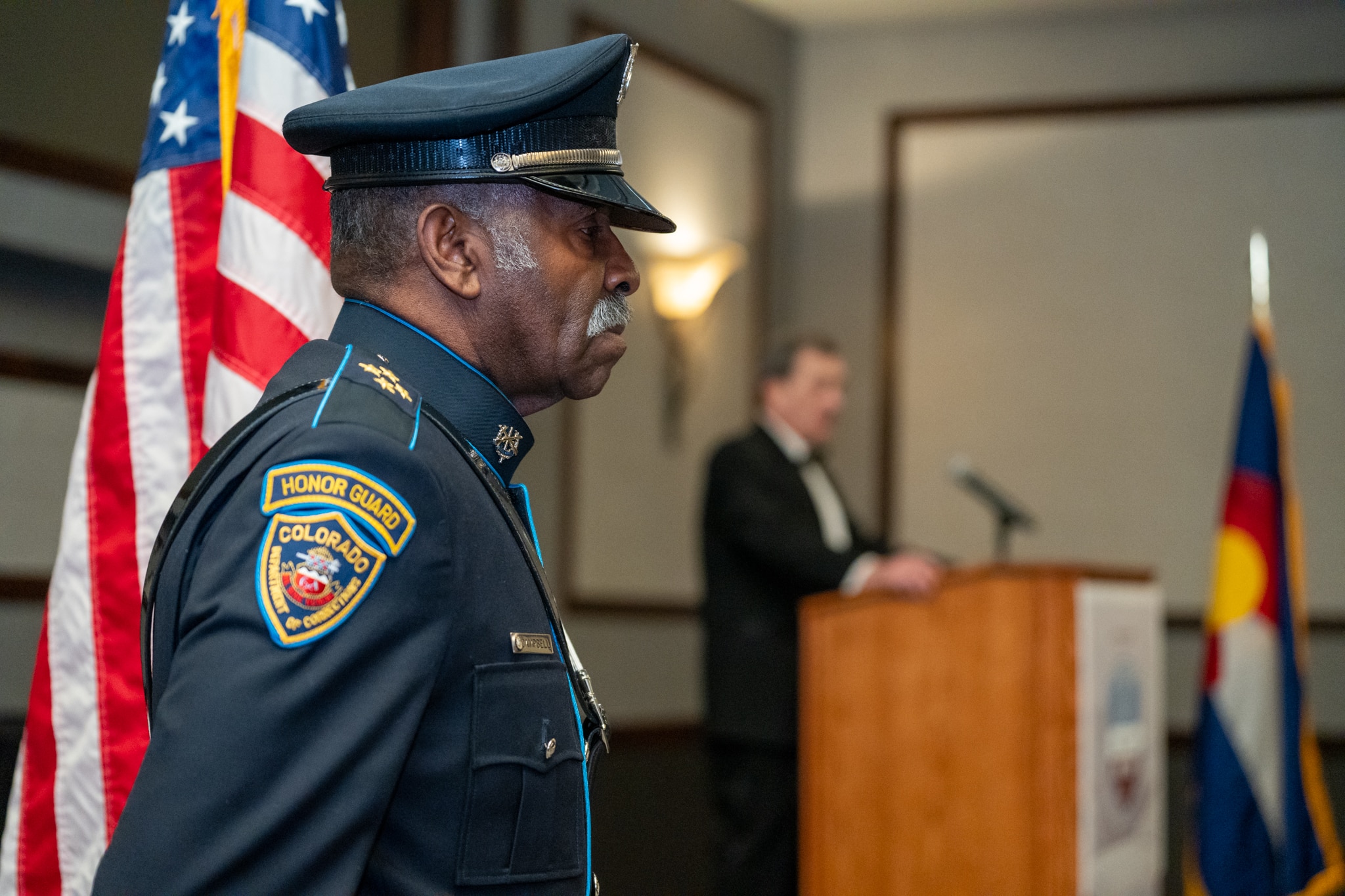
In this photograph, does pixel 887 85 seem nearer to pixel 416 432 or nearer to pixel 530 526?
pixel 530 526

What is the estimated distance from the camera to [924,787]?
2.86 m

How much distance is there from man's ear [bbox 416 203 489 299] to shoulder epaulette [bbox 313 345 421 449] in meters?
0.07

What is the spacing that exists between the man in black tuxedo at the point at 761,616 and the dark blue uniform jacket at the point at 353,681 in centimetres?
216

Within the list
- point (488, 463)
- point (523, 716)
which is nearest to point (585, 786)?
point (523, 716)

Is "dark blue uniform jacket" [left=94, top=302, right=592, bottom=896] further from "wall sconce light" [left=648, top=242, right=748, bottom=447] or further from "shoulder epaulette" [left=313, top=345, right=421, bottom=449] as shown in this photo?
"wall sconce light" [left=648, top=242, right=748, bottom=447]

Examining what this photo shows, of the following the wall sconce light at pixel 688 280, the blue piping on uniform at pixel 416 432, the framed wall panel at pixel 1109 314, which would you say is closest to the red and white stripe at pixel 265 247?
the blue piping on uniform at pixel 416 432

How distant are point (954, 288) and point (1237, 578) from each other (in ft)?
6.24

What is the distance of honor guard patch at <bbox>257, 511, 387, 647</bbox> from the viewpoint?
70 cm

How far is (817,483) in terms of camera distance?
3.48 meters

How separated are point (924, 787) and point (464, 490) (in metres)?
2.23

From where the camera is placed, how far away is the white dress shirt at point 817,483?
3.42 m

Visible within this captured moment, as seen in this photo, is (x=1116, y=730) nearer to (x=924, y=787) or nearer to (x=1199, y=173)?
(x=924, y=787)

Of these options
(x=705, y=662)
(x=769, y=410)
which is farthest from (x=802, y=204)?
(x=705, y=662)

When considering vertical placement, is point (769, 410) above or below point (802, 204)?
below
